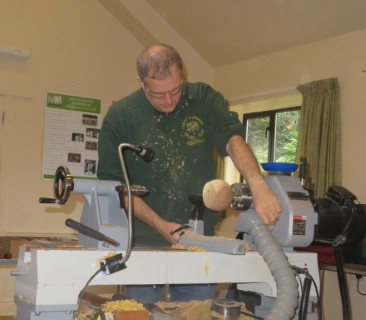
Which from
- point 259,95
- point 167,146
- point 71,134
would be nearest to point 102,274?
point 167,146

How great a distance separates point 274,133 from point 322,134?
95cm

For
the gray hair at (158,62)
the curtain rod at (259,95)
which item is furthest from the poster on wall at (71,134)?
the gray hair at (158,62)

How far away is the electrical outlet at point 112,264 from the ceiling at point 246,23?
10.6ft

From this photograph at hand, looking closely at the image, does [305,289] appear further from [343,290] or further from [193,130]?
[193,130]

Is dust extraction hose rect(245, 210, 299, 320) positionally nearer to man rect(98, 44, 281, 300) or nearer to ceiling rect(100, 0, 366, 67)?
man rect(98, 44, 281, 300)

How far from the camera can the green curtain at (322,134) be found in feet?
13.5

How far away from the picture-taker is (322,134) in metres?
4.20

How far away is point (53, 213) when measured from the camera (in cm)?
507

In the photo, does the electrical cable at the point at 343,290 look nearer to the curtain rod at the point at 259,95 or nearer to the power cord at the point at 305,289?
the power cord at the point at 305,289

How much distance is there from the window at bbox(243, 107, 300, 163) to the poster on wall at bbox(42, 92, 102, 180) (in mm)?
1522

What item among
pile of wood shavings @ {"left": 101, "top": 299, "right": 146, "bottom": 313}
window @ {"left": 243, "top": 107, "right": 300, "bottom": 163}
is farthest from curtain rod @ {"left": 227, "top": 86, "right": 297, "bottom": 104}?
pile of wood shavings @ {"left": 101, "top": 299, "right": 146, "bottom": 313}

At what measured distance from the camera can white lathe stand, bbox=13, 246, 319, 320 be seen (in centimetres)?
113

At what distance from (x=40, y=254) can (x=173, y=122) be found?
0.91 m

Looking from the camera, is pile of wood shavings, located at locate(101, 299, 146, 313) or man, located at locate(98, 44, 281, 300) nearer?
pile of wood shavings, located at locate(101, 299, 146, 313)
